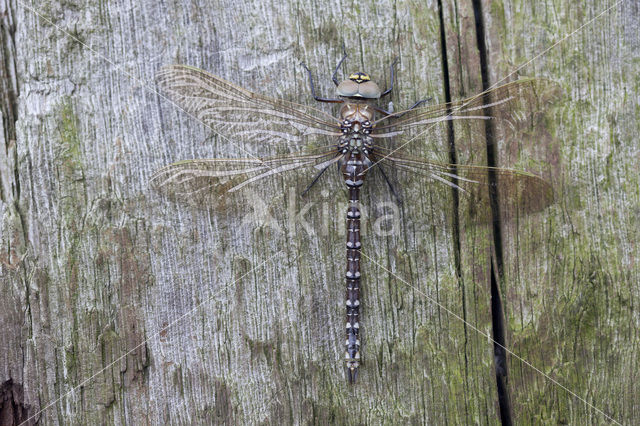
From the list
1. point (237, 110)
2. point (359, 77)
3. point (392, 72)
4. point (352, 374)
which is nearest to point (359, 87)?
point (359, 77)

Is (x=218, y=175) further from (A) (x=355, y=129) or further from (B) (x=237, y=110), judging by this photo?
(A) (x=355, y=129)

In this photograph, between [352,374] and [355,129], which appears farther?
[355,129]

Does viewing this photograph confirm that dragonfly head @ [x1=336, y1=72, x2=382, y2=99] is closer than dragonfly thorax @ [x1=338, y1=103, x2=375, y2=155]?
Yes

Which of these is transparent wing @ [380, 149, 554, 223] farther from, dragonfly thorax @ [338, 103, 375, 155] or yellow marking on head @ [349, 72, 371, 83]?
yellow marking on head @ [349, 72, 371, 83]

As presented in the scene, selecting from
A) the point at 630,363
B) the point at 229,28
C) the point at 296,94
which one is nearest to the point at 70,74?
the point at 229,28

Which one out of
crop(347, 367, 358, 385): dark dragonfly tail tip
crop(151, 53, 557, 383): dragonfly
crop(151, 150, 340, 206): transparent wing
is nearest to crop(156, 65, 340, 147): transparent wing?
crop(151, 53, 557, 383): dragonfly

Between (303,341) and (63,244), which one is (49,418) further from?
(303,341)

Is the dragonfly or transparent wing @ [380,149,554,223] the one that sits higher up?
the dragonfly
